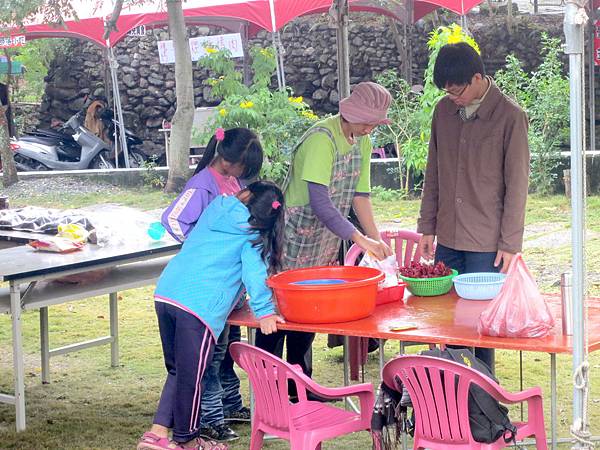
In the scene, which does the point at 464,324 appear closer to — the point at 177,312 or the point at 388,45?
the point at 177,312

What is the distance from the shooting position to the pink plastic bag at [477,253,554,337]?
3.10 meters

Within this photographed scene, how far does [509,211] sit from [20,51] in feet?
44.1

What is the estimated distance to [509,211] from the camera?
3.85 m

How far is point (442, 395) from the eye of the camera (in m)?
2.87

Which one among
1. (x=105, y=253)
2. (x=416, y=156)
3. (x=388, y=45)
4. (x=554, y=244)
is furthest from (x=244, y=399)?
(x=388, y=45)

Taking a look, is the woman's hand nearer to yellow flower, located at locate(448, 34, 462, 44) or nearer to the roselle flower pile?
the roselle flower pile

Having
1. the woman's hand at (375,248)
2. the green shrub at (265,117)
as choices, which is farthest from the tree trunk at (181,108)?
the woman's hand at (375,248)

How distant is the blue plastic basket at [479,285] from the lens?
364 cm

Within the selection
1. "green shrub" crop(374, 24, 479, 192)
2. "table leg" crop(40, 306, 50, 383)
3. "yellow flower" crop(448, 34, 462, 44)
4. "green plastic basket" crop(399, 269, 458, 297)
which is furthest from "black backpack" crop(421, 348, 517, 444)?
"yellow flower" crop(448, 34, 462, 44)

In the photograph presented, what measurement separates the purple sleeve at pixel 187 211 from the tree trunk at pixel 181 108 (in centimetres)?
649

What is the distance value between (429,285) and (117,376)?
7.55 feet

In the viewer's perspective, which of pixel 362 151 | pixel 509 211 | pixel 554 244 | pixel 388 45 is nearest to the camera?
pixel 509 211

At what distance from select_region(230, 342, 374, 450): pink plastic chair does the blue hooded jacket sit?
30 cm

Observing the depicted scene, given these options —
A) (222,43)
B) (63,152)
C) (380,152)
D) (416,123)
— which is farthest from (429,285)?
(63,152)
